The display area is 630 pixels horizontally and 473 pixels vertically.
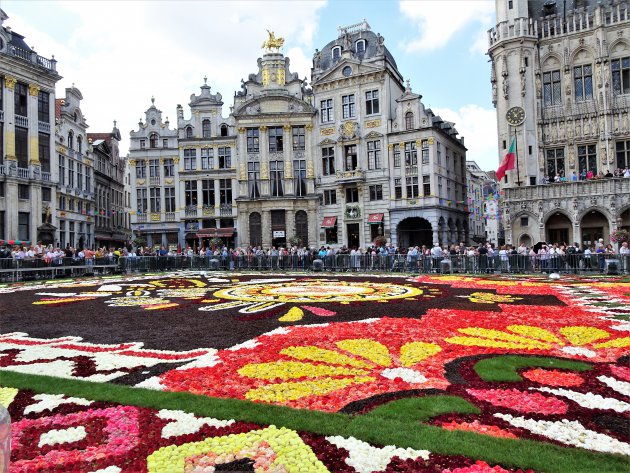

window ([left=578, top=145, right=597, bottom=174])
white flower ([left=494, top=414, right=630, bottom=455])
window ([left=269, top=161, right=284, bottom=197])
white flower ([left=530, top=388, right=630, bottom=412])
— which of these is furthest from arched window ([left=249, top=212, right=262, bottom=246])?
white flower ([left=494, top=414, right=630, bottom=455])

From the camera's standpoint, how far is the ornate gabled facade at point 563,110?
31.3m

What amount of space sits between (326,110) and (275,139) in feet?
17.7

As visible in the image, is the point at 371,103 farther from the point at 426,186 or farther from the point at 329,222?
the point at 329,222

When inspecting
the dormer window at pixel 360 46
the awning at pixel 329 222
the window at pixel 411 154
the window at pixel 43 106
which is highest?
the dormer window at pixel 360 46

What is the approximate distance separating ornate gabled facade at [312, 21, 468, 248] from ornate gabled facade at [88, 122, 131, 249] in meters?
27.1

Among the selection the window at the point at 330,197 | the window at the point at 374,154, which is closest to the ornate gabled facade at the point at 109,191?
the window at the point at 330,197

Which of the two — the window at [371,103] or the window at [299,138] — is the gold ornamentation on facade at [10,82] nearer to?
the window at [299,138]

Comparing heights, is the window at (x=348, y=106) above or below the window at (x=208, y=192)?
above

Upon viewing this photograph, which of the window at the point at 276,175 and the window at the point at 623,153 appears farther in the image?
the window at the point at 276,175

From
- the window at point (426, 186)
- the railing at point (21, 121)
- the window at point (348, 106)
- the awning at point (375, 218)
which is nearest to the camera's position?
the railing at point (21, 121)

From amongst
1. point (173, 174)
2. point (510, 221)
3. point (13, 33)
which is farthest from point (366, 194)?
point (13, 33)

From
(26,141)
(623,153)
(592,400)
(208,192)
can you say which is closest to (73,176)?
(26,141)

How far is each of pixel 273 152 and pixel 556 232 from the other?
965 inches

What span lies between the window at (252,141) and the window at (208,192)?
191 inches
